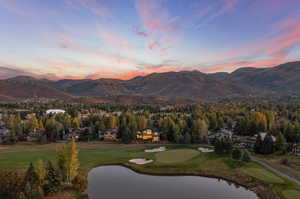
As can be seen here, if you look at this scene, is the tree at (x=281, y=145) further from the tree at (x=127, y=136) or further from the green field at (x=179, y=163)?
the tree at (x=127, y=136)

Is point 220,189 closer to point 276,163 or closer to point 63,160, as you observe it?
point 276,163

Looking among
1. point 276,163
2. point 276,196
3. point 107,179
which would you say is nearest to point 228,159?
point 276,163

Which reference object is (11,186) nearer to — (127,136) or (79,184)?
(79,184)

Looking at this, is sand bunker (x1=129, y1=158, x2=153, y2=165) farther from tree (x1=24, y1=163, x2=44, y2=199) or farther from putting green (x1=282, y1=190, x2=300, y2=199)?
putting green (x1=282, y1=190, x2=300, y2=199)

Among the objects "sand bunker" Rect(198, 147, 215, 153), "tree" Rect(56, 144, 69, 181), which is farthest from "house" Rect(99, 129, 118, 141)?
"tree" Rect(56, 144, 69, 181)

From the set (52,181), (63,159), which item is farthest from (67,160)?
(52,181)

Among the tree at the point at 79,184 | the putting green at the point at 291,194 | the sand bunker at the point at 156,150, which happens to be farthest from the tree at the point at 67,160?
the putting green at the point at 291,194
